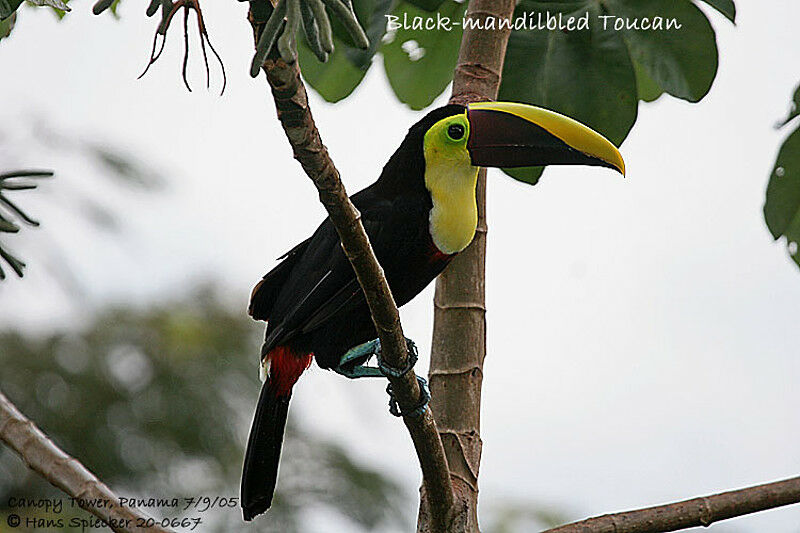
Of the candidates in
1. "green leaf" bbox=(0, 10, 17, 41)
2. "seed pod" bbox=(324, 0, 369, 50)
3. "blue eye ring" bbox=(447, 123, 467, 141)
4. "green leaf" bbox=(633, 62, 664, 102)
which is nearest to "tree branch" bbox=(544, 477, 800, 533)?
"blue eye ring" bbox=(447, 123, 467, 141)

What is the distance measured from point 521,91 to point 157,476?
2.57 m

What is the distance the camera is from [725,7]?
1493mm

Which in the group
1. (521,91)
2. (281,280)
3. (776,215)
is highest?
(521,91)

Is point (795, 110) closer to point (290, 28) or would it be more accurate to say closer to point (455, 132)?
point (455, 132)

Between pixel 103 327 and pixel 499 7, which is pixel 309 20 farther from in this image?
pixel 103 327

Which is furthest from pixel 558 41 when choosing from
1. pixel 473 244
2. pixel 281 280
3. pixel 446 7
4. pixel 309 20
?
pixel 309 20

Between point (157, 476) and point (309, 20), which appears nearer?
point (309, 20)

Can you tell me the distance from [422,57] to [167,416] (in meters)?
2.40

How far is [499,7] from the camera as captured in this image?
4.59 feet

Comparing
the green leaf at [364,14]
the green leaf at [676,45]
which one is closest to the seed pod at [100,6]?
the green leaf at [364,14]

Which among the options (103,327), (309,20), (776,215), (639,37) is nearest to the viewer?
(309,20)

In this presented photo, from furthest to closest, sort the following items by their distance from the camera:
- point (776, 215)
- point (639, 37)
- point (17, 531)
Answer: point (17, 531)
point (776, 215)
point (639, 37)

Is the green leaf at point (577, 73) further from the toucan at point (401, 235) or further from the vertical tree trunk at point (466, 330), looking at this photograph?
the toucan at point (401, 235)

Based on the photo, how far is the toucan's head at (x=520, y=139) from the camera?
3.94 feet
